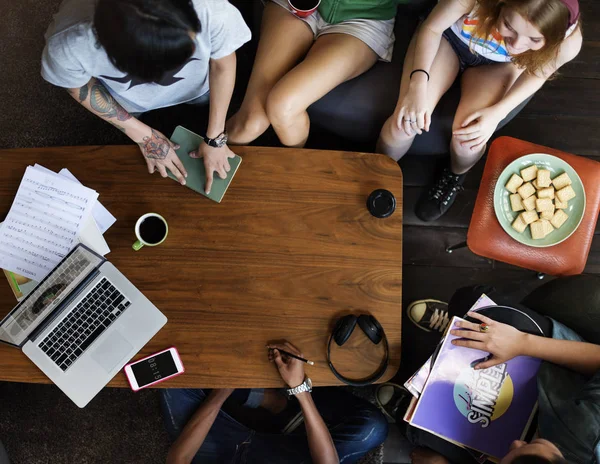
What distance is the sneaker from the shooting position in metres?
1.83

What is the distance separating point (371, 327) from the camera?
1240 mm

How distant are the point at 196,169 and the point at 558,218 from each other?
1.18m

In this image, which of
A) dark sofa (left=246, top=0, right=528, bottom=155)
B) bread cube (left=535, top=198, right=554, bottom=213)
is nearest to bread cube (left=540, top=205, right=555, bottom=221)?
bread cube (left=535, top=198, right=554, bottom=213)

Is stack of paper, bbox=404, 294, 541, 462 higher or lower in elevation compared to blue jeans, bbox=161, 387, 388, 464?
higher

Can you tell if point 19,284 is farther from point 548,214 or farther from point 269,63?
point 548,214

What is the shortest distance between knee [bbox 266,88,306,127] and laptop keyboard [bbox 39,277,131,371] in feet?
2.45

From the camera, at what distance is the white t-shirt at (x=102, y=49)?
1104 mm

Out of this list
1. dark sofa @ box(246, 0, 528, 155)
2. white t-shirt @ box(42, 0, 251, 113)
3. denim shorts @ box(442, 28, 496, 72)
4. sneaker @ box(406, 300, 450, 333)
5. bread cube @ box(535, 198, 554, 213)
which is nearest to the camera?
white t-shirt @ box(42, 0, 251, 113)

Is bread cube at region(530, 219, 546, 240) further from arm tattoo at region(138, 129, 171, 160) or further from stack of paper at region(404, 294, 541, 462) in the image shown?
arm tattoo at region(138, 129, 171, 160)

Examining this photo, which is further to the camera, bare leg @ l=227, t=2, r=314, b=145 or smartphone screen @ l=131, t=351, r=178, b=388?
bare leg @ l=227, t=2, r=314, b=145

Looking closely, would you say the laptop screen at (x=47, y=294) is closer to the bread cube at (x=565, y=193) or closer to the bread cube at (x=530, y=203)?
the bread cube at (x=530, y=203)

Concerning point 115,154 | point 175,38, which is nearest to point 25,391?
point 115,154

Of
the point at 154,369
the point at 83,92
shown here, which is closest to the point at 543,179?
the point at 154,369

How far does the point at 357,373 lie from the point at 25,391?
1.52m
